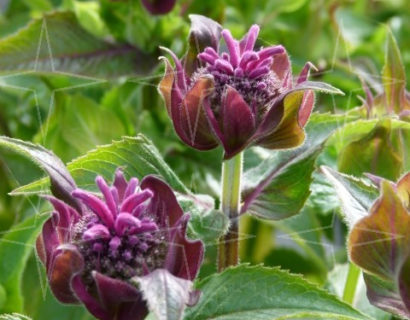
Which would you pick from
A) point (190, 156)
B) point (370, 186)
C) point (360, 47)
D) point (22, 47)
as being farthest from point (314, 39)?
point (370, 186)

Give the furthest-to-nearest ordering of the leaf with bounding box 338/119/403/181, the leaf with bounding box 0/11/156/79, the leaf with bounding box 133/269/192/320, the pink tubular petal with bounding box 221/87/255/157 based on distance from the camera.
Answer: the leaf with bounding box 0/11/156/79 → the leaf with bounding box 338/119/403/181 → the pink tubular petal with bounding box 221/87/255/157 → the leaf with bounding box 133/269/192/320

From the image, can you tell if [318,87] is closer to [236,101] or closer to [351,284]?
[236,101]

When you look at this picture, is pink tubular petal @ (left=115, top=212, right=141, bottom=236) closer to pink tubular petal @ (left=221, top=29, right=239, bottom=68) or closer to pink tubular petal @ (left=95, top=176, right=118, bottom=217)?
pink tubular petal @ (left=95, top=176, right=118, bottom=217)

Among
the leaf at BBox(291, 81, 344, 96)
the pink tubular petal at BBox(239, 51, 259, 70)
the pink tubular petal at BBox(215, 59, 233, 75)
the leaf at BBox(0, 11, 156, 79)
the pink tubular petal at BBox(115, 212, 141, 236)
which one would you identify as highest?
the leaf at BBox(0, 11, 156, 79)

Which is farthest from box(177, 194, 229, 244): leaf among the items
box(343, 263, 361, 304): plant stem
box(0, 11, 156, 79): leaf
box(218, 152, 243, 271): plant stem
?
box(0, 11, 156, 79): leaf

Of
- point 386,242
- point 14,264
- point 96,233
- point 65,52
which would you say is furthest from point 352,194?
point 65,52

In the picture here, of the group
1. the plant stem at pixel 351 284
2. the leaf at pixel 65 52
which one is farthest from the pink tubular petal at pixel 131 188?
the leaf at pixel 65 52

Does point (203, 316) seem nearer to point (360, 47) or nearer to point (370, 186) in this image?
point (370, 186)
